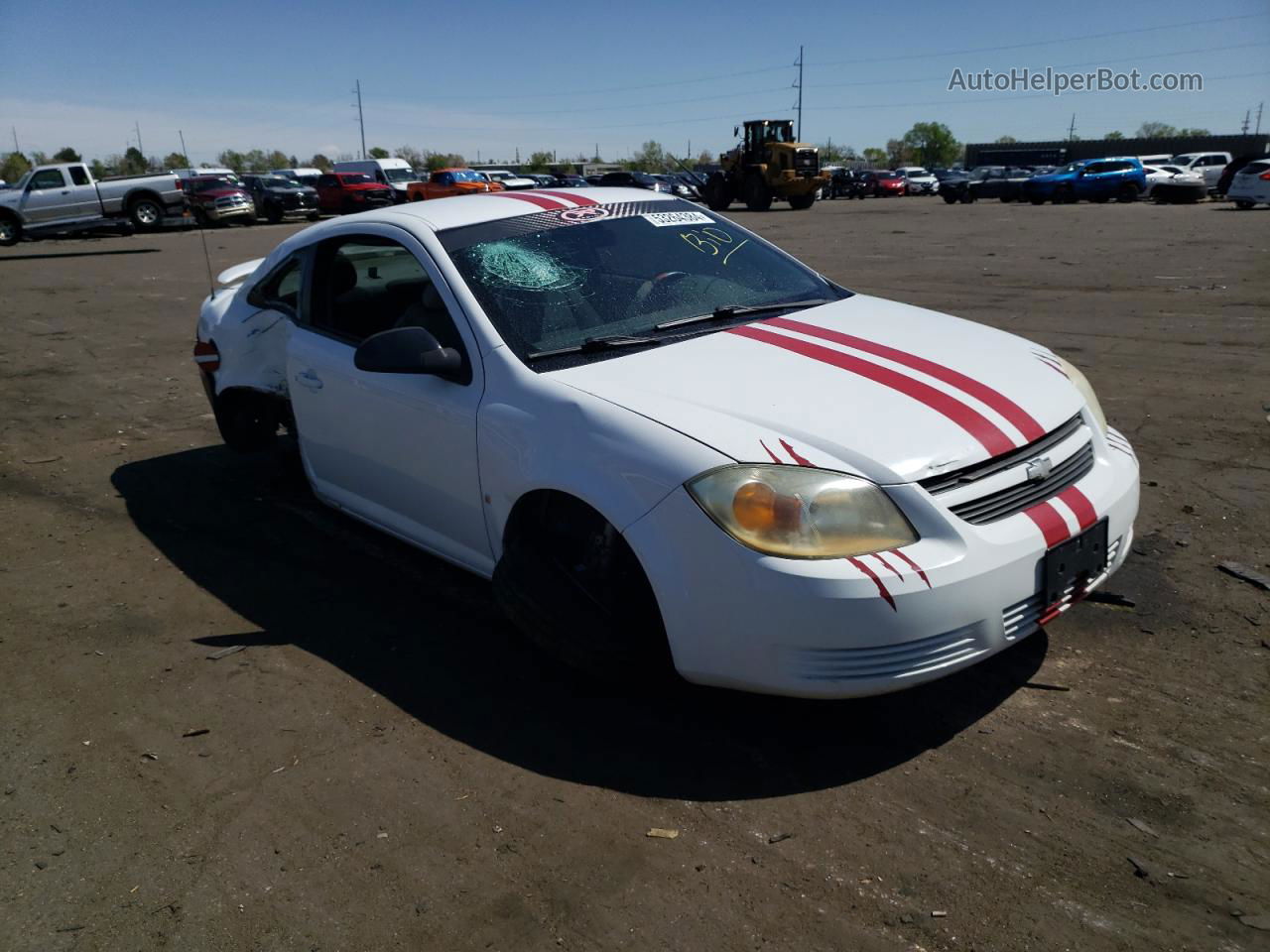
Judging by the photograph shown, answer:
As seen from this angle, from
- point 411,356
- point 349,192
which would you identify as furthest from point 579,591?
point 349,192

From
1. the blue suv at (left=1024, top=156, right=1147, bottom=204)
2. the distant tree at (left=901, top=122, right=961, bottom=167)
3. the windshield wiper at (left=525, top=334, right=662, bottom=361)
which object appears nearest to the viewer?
the windshield wiper at (left=525, top=334, right=662, bottom=361)

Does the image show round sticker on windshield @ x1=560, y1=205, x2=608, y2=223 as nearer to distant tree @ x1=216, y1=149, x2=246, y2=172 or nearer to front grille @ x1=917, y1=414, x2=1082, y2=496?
front grille @ x1=917, y1=414, x2=1082, y2=496

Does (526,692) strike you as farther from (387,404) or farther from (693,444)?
(387,404)

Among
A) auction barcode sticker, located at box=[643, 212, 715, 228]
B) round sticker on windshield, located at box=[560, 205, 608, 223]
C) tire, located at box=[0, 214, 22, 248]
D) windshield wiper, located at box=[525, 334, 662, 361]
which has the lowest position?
tire, located at box=[0, 214, 22, 248]

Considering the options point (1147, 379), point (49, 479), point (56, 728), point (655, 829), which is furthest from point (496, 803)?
point (1147, 379)

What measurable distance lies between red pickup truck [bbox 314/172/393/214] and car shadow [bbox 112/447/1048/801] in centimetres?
3270

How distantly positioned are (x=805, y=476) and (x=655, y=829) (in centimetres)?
99

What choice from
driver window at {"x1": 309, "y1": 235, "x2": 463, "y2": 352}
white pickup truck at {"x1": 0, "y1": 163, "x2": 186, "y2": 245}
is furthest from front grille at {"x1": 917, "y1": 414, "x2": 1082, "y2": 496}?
white pickup truck at {"x1": 0, "y1": 163, "x2": 186, "y2": 245}

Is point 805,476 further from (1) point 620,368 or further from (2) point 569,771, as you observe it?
(2) point 569,771

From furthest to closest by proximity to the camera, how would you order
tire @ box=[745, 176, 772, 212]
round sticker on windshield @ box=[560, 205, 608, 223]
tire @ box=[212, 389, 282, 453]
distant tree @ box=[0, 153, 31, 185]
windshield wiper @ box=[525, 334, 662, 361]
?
distant tree @ box=[0, 153, 31, 185] → tire @ box=[745, 176, 772, 212] → tire @ box=[212, 389, 282, 453] → round sticker on windshield @ box=[560, 205, 608, 223] → windshield wiper @ box=[525, 334, 662, 361]

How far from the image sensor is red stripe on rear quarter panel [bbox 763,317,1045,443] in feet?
9.69

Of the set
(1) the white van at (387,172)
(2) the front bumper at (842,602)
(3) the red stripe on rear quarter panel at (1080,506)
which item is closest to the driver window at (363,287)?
(2) the front bumper at (842,602)

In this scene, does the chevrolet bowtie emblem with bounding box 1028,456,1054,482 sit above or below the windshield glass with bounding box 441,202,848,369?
below

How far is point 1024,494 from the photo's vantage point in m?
2.80
